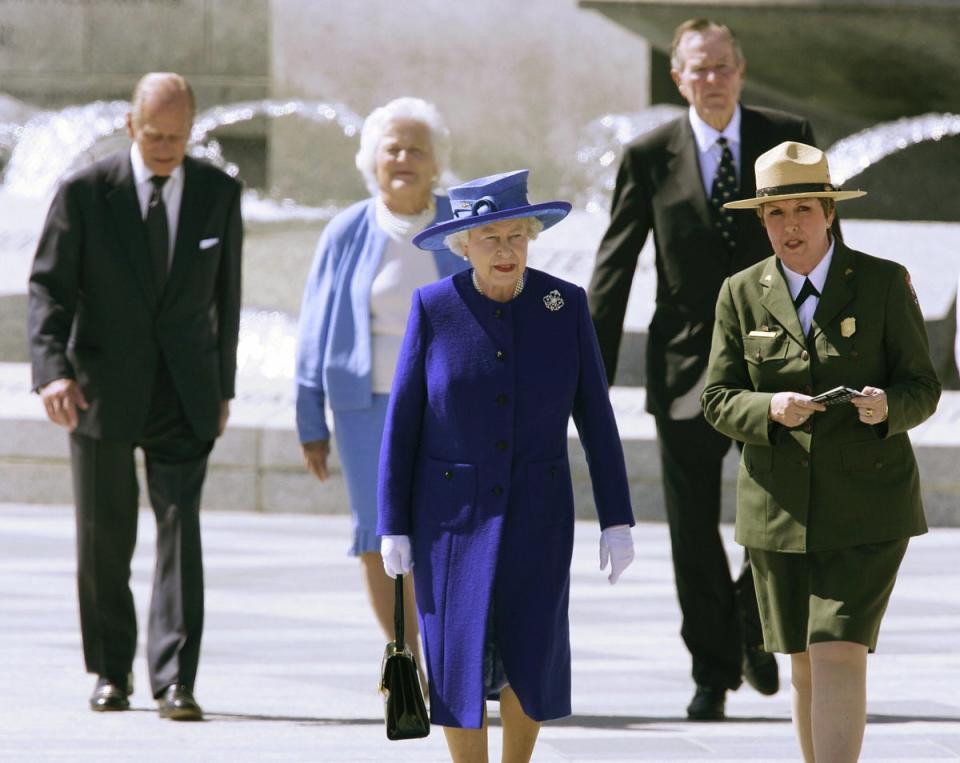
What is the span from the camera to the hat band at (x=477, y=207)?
4992mm

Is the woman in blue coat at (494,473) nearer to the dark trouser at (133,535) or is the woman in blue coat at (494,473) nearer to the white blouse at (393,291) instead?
the white blouse at (393,291)

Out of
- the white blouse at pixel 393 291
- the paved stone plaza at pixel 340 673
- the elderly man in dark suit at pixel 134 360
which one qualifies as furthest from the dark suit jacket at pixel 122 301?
the paved stone plaza at pixel 340 673

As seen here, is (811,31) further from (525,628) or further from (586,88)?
(525,628)

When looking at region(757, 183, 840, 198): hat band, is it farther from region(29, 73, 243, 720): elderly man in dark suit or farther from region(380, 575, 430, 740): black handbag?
region(29, 73, 243, 720): elderly man in dark suit

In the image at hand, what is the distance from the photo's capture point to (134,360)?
6.64 metres

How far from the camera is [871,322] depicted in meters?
5.03

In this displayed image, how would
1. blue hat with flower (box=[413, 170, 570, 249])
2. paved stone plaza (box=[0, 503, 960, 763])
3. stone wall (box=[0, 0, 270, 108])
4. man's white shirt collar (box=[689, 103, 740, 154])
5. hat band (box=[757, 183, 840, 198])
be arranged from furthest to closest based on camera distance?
stone wall (box=[0, 0, 270, 108]), man's white shirt collar (box=[689, 103, 740, 154]), paved stone plaza (box=[0, 503, 960, 763]), hat band (box=[757, 183, 840, 198]), blue hat with flower (box=[413, 170, 570, 249])

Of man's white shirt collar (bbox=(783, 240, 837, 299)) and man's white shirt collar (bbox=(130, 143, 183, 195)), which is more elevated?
man's white shirt collar (bbox=(130, 143, 183, 195))

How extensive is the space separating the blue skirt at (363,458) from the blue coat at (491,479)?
161 centimetres

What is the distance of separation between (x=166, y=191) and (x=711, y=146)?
1691 mm

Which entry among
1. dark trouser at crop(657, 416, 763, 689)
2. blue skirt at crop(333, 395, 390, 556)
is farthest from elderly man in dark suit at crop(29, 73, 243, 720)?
dark trouser at crop(657, 416, 763, 689)

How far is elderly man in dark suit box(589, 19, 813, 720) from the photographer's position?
6.63m

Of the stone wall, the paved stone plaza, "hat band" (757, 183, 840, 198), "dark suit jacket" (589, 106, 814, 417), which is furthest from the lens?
the stone wall

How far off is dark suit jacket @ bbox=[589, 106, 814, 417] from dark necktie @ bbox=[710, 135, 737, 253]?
26mm
